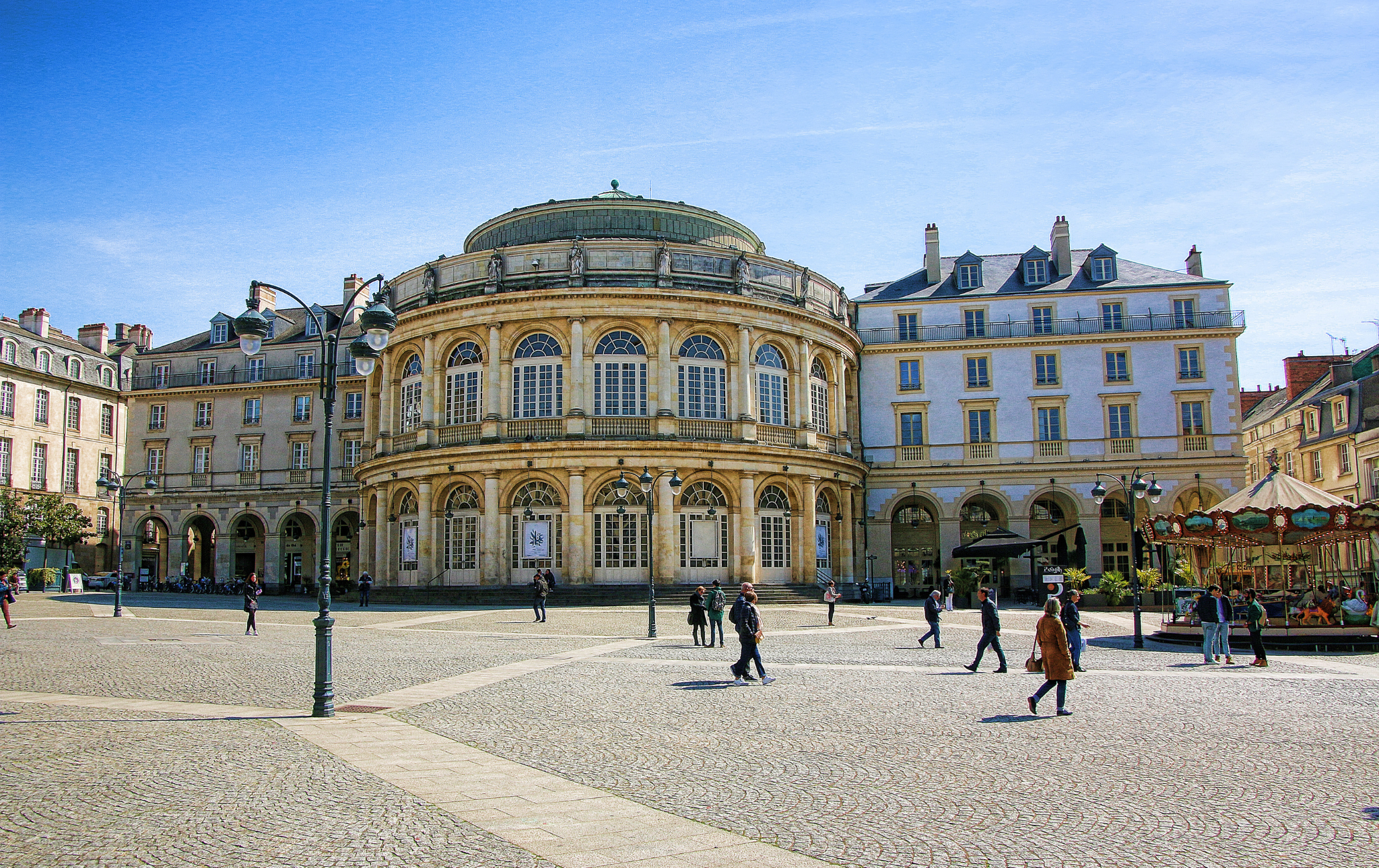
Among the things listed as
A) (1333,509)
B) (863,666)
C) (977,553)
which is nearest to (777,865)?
(863,666)

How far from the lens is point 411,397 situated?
150 ft

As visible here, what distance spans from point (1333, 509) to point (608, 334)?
25.7m

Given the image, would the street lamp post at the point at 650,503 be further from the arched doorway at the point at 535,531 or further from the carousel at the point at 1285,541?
the carousel at the point at 1285,541

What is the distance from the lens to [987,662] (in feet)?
69.4

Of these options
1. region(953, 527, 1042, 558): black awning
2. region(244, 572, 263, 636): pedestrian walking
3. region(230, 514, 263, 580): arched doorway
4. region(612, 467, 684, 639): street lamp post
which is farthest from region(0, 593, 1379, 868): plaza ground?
region(230, 514, 263, 580): arched doorway

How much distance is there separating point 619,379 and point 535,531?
6.83 m

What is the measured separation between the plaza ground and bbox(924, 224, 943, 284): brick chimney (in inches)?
1418

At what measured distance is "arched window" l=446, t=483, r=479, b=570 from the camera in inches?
1677

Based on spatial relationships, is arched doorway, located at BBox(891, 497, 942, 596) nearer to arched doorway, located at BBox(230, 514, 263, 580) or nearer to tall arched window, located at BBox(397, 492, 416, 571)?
tall arched window, located at BBox(397, 492, 416, 571)

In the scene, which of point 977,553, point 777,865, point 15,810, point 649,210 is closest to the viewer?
point 777,865

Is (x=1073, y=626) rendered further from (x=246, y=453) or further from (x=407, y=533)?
(x=246, y=453)

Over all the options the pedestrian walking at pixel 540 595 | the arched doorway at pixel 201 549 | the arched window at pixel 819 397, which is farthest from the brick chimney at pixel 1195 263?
the arched doorway at pixel 201 549

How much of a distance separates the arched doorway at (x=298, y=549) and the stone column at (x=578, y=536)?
2593cm

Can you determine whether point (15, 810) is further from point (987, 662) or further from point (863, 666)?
point (987, 662)
